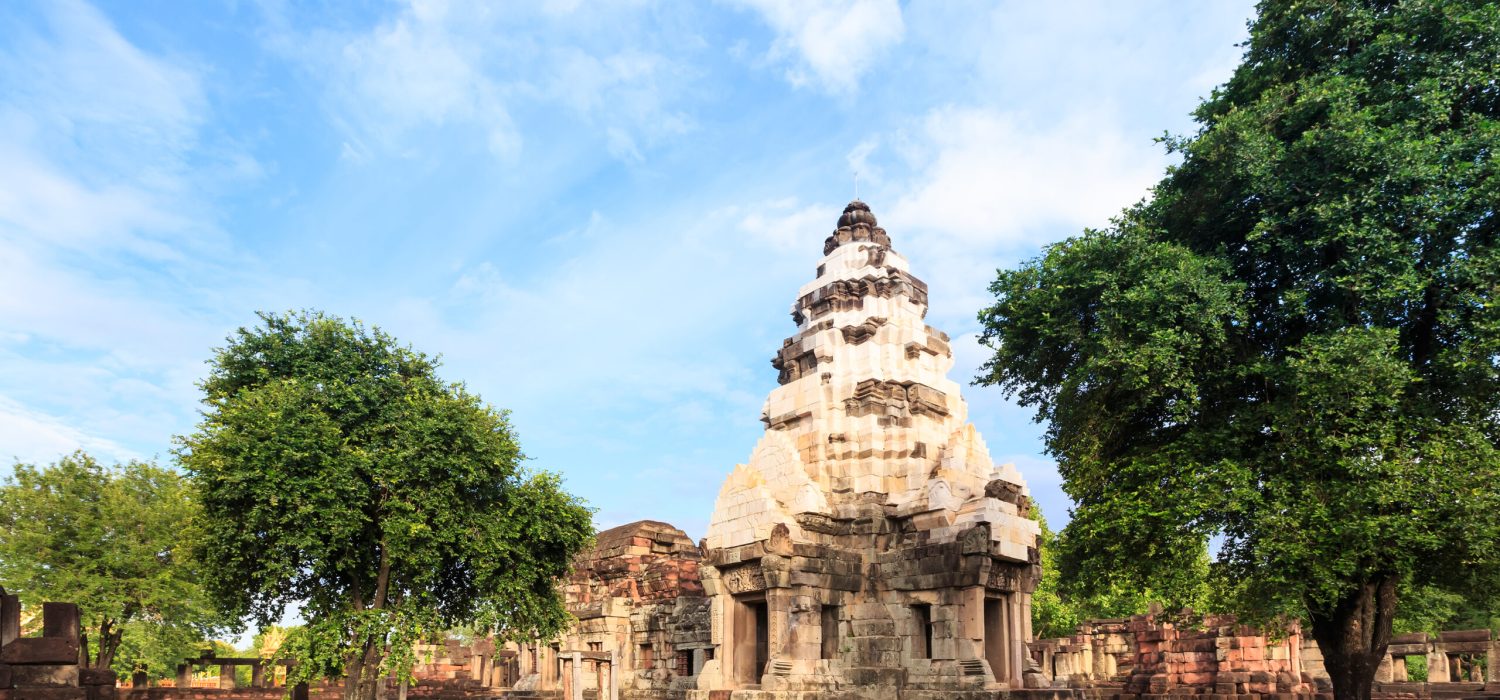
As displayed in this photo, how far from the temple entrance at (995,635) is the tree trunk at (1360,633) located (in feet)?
17.6

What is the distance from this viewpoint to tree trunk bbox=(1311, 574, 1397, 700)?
45.9ft

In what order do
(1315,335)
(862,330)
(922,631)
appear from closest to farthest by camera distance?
(1315,335)
(922,631)
(862,330)

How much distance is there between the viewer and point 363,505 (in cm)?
1727

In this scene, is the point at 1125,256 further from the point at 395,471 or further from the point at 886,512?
the point at 395,471

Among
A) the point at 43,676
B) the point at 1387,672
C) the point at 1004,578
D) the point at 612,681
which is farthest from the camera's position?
the point at 1387,672

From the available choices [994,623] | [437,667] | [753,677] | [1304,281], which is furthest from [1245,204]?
[437,667]

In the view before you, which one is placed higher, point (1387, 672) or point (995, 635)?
point (995, 635)

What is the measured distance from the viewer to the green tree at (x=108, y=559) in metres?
25.9

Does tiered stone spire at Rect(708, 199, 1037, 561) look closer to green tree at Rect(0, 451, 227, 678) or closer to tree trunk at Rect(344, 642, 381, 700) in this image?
tree trunk at Rect(344, 642, 381, 700)

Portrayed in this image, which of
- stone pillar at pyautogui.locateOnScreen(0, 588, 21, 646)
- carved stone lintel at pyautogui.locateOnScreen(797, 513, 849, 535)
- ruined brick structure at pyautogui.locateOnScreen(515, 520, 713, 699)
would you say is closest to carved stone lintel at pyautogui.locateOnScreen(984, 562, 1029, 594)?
carved stone lintel at pyautogui.locateOnScreen(797, 513, 849, 535)

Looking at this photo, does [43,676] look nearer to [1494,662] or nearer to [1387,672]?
[1387,672]

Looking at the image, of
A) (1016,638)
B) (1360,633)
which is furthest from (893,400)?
(1360,633)

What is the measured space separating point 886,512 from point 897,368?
357 cm

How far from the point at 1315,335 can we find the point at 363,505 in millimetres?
17502
